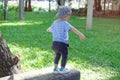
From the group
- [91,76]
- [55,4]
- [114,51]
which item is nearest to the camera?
[91,76]

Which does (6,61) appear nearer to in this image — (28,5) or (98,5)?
(98,5)

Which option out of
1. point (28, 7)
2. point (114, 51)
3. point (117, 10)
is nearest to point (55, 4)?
point (28, 7)

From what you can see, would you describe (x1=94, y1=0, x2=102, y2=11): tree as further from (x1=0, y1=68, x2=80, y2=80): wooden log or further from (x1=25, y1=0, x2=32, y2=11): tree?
(x1=0, y1=68, x2=80, y2=80): wooden log

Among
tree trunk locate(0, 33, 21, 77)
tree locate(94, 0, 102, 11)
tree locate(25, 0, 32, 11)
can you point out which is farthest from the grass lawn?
tree locate(25, 0, 32, 11)

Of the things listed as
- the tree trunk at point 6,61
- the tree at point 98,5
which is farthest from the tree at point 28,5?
the tree trunk at point 6,61

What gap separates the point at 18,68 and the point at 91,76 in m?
1.51

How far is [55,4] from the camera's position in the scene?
2958 cm

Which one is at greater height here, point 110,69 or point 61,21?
point 61,21

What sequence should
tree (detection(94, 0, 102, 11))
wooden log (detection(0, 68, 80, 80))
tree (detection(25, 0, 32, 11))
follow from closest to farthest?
wooden log (detection(0, 68, 80, 80)) → tree (detection(94, 0, 102, 11)) → tree (detection(25, 0, 32, 11))

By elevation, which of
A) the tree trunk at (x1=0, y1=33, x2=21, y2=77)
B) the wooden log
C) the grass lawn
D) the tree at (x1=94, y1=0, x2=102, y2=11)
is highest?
the tree at (x1=94, y1=0, x2=102, y2=11)

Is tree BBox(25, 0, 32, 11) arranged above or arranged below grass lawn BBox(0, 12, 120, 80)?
above

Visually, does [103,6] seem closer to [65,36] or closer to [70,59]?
[70,59]

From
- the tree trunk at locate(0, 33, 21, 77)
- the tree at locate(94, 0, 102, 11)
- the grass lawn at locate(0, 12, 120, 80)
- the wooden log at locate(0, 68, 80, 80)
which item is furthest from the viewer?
the tree at locate(94, 0, 102, 11)

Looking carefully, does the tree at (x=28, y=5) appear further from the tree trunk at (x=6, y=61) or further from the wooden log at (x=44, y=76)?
the wooden log at (x=44, y=76)
